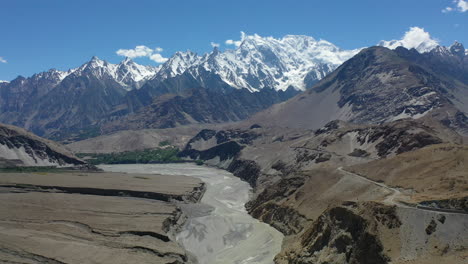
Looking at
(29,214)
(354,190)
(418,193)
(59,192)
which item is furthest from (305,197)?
(59,192)

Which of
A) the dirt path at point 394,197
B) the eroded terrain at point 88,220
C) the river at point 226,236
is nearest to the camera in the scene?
the dirt path at point 394,197

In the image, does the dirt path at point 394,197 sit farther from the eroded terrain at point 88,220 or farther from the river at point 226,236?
the eroded terrain at point 88,220

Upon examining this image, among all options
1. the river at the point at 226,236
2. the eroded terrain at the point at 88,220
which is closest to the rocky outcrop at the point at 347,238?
the river at the point at 226,236

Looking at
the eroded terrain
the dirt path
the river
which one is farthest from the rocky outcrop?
the eroded terrain

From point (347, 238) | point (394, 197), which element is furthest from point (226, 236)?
point (347, 238)

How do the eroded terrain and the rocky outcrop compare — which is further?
the eroded terrain

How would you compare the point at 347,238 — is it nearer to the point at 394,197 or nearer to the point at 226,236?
the point at 394,197

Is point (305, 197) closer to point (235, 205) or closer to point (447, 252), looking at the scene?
point (235, 205)

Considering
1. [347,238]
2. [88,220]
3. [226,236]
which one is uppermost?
[347,238]

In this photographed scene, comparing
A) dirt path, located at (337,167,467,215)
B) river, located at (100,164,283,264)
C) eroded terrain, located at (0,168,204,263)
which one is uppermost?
dirt path, located at (337,167,467,215)

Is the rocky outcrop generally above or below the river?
above

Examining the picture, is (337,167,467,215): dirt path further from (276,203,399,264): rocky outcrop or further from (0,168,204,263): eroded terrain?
(0,168,204,263): eroded terrain
